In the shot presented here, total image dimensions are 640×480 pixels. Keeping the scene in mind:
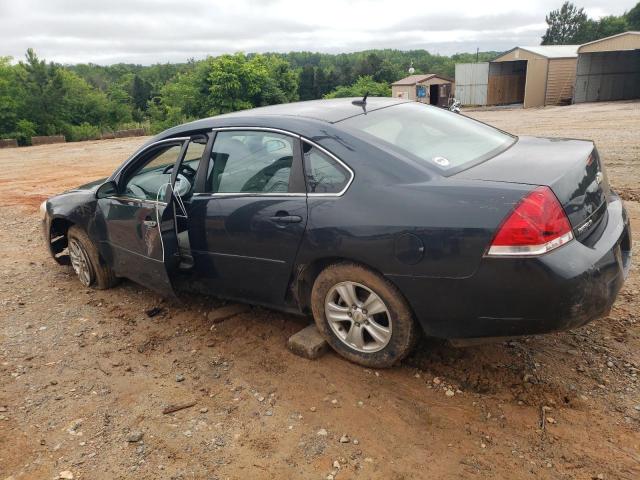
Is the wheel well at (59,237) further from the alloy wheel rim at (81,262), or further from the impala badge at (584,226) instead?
the impala badge at (584,226)

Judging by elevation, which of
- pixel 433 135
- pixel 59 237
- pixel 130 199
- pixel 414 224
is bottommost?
pixel 59 237

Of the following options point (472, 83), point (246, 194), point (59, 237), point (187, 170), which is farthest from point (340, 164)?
point (472, 83)

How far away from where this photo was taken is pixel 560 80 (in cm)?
3064

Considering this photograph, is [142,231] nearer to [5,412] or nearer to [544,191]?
[5,412]

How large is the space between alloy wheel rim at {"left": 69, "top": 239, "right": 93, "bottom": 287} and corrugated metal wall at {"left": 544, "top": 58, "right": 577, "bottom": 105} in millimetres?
31277

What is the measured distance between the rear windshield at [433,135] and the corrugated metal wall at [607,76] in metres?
30.0

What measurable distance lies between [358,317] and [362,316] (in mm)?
32

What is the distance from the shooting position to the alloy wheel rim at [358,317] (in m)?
3.08

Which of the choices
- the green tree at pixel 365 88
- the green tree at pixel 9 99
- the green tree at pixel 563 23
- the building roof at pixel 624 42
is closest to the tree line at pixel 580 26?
the green tree at pixel 563 23

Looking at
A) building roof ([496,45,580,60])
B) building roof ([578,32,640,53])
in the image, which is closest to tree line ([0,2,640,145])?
building roof ([496,45,580,60])

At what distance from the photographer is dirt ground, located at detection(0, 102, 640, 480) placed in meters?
2.54

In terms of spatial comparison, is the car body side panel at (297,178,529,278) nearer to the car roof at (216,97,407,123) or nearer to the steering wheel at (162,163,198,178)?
the car roof at (216,97,407,123)

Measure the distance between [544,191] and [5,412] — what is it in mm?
3471

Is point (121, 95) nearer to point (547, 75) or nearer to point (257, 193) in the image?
point (547, 75)
